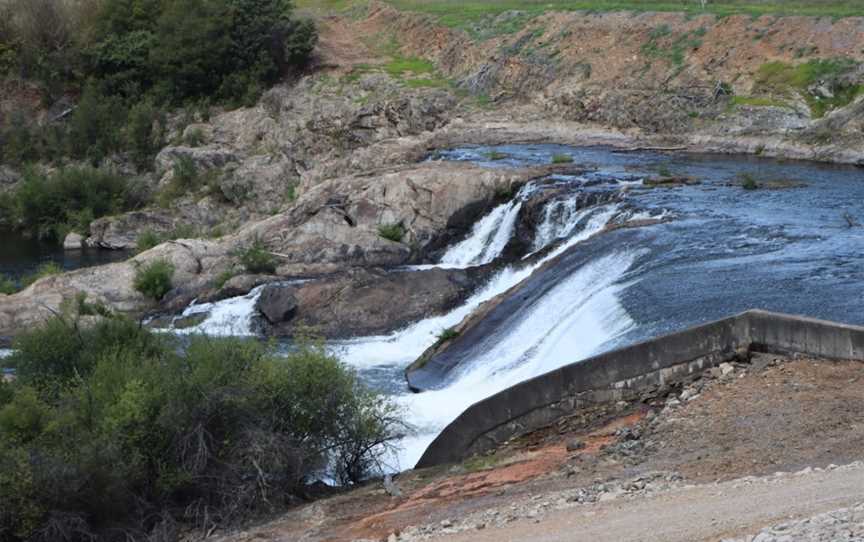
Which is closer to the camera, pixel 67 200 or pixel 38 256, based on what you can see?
pixel 38 256

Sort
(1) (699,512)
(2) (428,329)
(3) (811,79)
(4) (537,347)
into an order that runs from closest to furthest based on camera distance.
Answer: (1) (699,512) → (4) (537,347) → (2) (428,329) → (3) (811,79)

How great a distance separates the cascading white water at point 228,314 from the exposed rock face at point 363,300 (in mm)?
393

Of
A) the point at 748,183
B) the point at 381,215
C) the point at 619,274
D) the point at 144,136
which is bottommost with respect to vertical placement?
the point at 144,136

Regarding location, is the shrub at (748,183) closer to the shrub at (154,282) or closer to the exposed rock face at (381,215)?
the exposed rock face at (381,215)

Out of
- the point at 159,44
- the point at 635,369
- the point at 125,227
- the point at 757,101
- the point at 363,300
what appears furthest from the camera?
the point at 159,44

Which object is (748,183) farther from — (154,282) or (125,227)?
(125,227)

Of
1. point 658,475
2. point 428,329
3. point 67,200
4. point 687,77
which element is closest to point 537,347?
point 428,329

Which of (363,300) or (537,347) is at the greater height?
(537,347)

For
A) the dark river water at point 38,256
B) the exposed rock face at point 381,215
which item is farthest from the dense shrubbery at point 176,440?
the dark river water at point 38,256

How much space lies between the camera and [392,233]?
1309 inches

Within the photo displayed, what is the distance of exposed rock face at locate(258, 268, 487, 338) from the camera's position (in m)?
28.8

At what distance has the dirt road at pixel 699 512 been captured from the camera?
11.8 meters

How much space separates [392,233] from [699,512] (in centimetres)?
2134

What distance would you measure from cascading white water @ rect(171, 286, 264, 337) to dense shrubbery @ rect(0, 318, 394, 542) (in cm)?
1007
